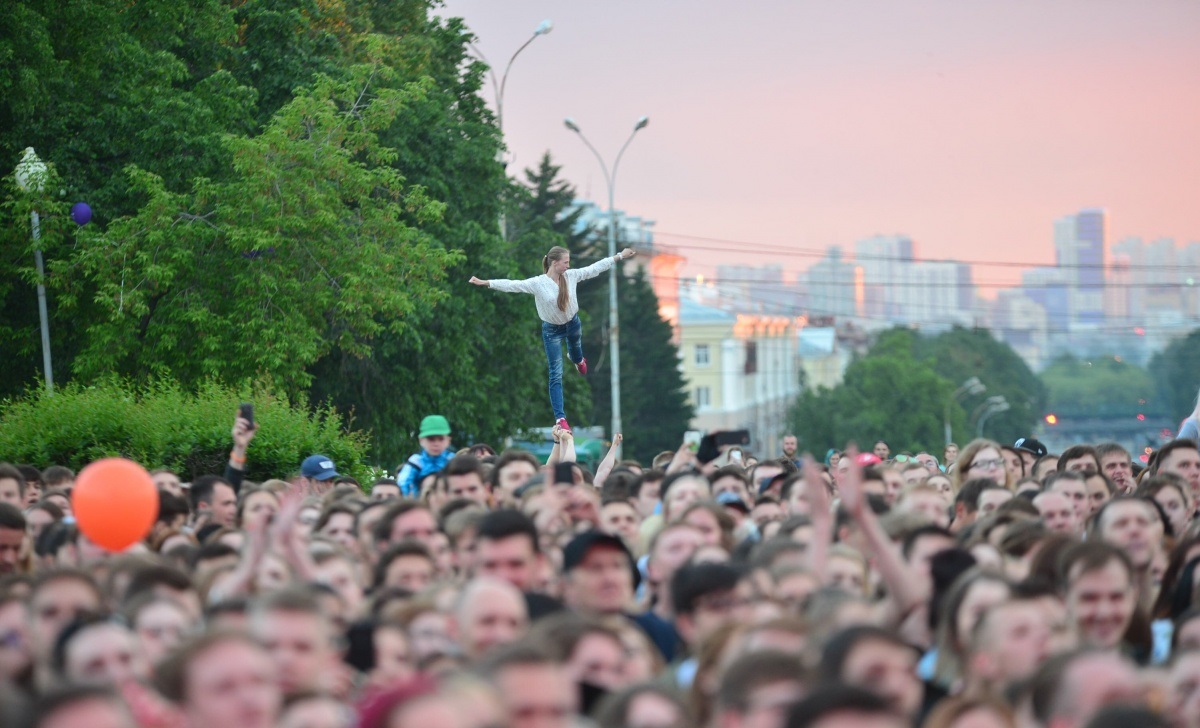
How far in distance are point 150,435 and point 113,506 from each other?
31.5 ft

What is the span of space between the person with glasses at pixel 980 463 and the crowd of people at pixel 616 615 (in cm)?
186

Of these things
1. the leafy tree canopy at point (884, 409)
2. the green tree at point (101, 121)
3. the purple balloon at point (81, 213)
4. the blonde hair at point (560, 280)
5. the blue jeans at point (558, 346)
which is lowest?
the leafy tree canopy at point (884, 409)

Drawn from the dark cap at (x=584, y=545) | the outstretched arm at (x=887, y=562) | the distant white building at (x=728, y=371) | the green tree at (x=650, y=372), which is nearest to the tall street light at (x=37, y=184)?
the dark cap at (x=584, y=545)

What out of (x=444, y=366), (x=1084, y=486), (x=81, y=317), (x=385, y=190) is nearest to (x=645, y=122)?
(x=444, y=366)

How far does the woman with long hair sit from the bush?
141 inches

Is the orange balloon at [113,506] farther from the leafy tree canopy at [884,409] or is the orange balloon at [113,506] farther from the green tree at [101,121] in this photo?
the leafy tree canopy at [884,409]

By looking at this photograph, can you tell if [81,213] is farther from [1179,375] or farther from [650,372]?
[1179,375]

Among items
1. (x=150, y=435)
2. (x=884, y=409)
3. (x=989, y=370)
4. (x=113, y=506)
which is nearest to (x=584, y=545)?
(x=113, y=506)

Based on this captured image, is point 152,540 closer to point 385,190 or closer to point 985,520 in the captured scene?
point 985,520

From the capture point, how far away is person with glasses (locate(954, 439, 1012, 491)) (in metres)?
12.4

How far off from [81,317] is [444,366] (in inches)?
386

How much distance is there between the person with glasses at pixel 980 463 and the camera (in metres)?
12.4

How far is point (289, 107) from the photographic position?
90.9 feet

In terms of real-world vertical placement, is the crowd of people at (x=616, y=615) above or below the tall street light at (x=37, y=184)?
below
